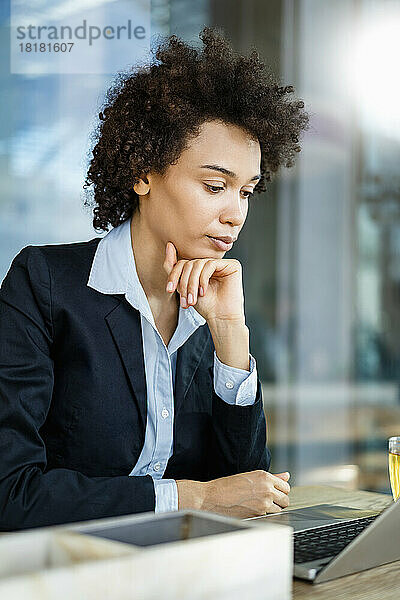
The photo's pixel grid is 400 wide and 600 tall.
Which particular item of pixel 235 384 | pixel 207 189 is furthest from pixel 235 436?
pixel 207 189

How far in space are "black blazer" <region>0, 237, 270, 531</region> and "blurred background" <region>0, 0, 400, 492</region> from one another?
1538 mm

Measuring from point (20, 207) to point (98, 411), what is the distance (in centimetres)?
109

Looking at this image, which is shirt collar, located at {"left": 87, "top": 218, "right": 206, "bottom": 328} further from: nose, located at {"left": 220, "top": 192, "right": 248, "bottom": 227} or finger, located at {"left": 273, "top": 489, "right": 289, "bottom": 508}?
finger, located at {"left": 273, "top": 489, "right": 289, "bottom": 508}

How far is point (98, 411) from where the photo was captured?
1.50m

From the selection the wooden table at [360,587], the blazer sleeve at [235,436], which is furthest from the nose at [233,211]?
the wooden table at [360,587]

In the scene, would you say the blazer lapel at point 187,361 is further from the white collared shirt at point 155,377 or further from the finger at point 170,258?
the finger at point 170,258

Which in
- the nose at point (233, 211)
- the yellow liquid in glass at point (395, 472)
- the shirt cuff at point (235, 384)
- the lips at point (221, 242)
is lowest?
the yellow liquid in glass at point (395, 472)

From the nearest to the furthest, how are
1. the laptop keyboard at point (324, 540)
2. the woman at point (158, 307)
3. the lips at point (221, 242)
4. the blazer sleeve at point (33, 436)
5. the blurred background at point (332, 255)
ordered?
the laptop keyboard at point (324, 540), the blazer sleeve at point (33, 436), the woman at point (158, 307), the lips at point (221, 242), the blurred background at point (332, 255)

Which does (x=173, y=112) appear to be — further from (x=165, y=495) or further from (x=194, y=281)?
(x=165, y=495)

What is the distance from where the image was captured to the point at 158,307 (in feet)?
5.51

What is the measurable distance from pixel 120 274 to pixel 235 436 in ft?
1.25

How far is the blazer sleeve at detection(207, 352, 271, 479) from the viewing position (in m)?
1.57

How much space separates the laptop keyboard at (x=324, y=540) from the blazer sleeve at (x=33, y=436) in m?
0.29

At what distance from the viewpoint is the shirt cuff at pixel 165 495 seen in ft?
4.17
